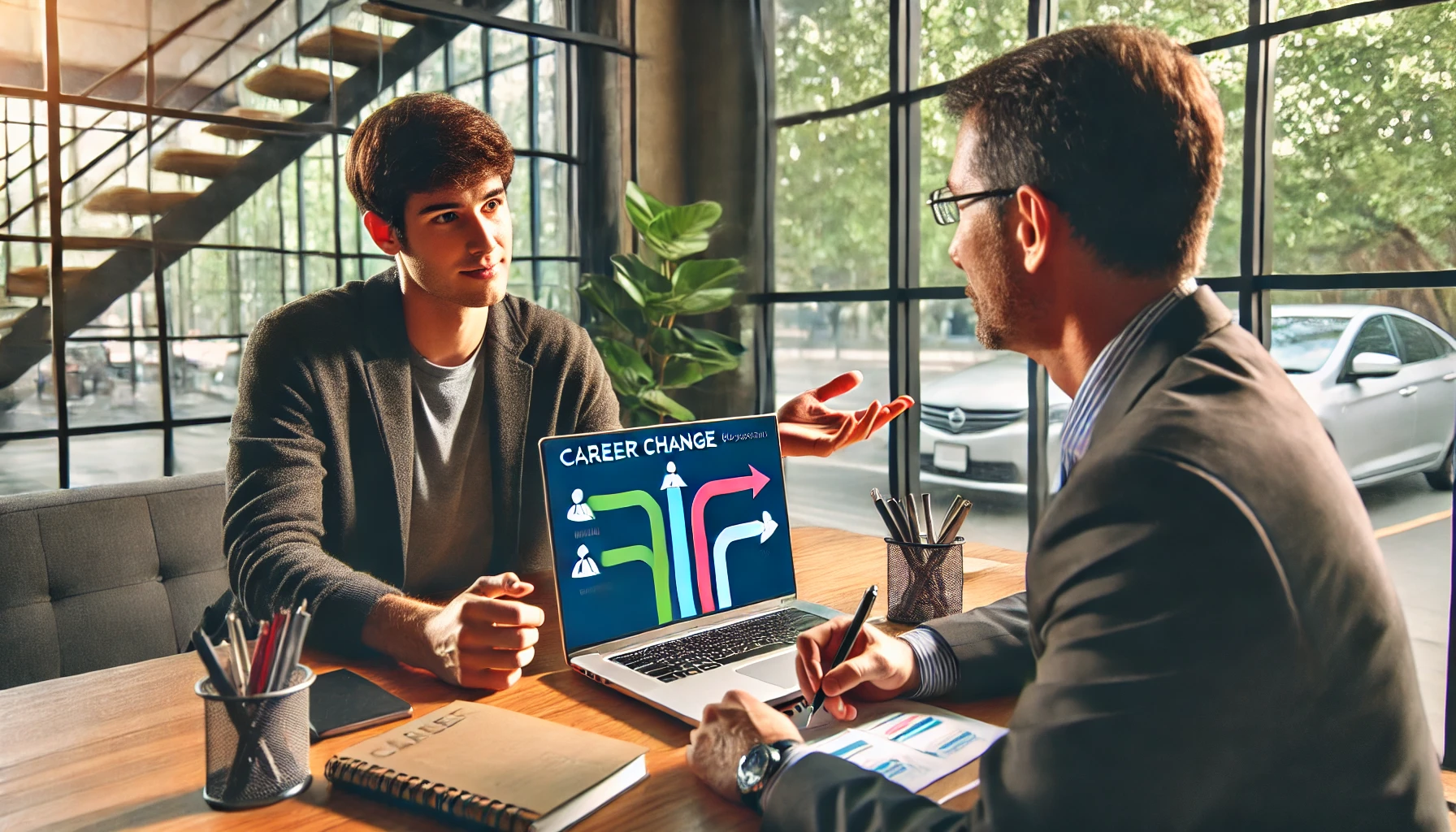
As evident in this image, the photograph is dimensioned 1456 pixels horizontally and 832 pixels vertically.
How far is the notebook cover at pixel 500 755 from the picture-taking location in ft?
2.55

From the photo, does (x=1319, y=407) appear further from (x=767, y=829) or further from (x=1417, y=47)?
(x=767, y=829)

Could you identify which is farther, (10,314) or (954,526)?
(10,314)

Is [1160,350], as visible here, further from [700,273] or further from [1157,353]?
[700,273]

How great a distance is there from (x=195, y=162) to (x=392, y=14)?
3.34 feet

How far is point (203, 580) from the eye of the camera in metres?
1.87

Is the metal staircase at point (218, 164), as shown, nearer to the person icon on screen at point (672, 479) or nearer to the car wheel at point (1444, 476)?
the person icon on screen at point (672, 479)

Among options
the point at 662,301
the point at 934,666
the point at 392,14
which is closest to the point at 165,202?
the point at 392,14

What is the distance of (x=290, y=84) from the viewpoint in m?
3.62

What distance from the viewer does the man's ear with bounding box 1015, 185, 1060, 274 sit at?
0.92 metres

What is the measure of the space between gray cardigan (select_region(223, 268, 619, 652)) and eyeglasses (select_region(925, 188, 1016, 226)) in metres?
0.83

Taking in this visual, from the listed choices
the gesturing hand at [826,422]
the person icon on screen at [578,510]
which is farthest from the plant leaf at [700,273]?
the person icon on screen at [578,510]

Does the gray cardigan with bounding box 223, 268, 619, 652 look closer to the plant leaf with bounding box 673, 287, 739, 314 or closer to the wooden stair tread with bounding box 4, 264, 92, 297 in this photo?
the plant leaf with bounding box 673, 287, 739, 314

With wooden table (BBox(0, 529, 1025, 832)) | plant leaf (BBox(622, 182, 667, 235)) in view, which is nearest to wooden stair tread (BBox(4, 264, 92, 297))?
plant leaf (BBox(622, 182, 667, 235))

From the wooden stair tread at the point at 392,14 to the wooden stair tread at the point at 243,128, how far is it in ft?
1.90
